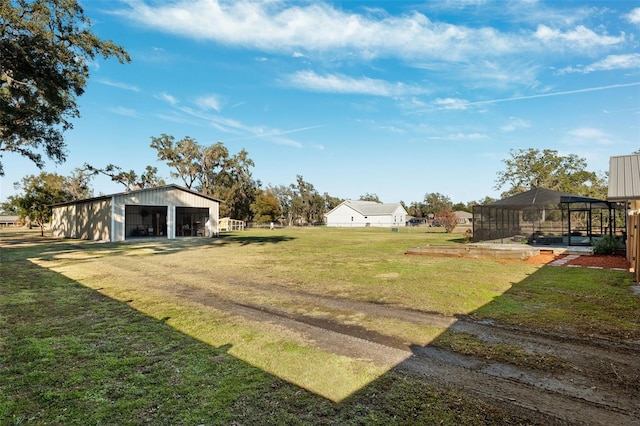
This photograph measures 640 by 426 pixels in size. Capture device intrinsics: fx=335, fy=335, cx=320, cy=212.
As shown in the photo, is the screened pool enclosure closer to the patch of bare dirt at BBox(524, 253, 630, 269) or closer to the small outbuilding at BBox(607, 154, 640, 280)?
the patch of bare dirt at BBox(524, 253, 630, 269)

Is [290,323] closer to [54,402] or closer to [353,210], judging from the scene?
[54,402]

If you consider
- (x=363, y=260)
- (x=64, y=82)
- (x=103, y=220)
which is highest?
(x=64, y=82)

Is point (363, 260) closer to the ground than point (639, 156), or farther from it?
closer to the ground

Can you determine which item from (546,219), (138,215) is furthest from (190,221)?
(546,219)

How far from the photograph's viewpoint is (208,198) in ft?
A: 95.8

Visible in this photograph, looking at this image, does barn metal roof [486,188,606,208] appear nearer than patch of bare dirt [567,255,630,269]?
No

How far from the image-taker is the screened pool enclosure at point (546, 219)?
18906mm

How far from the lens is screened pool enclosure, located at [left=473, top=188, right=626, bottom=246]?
744 inches

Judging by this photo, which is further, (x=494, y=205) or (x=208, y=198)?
(x=208, y=198)

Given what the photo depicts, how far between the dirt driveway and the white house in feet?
212

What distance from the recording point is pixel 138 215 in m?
31.9

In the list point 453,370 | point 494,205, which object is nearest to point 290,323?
point 453,370

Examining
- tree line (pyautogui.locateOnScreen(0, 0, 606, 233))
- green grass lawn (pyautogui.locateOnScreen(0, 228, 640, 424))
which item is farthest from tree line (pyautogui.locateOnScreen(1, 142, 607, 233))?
green grass lawn (pyautogui.locateOnScreen(0, 228, 640, 424))

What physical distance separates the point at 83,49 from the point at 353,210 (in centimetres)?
6163
